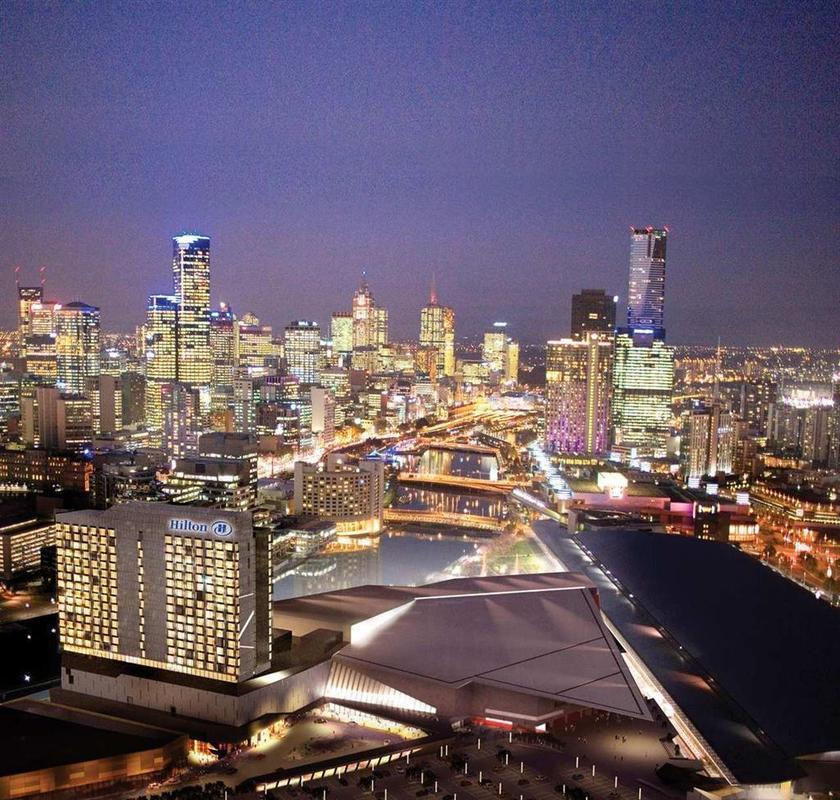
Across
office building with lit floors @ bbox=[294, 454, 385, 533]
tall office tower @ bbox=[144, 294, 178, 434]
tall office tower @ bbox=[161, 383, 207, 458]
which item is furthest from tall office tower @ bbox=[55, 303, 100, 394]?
office building with lit floors @ bbox=[294, 454, 385, 533]

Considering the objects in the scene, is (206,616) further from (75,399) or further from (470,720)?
(75,399)

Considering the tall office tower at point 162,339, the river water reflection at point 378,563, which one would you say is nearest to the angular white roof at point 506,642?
the river water reflection at point 378,563

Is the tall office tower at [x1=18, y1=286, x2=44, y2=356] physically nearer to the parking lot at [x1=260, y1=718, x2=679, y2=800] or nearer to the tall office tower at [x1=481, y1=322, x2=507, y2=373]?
the tall office tower at [x1=481, y1=322, x2=507, y2=373]

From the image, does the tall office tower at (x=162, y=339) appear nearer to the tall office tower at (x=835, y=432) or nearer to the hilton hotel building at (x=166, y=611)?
the tall office tower at (x=835, y=432)

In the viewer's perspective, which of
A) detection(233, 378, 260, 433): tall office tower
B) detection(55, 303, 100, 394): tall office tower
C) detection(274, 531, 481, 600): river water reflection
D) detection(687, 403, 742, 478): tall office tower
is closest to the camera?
detection(274, 531, 481, 600): river water reflection

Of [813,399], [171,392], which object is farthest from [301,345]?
[813,399]

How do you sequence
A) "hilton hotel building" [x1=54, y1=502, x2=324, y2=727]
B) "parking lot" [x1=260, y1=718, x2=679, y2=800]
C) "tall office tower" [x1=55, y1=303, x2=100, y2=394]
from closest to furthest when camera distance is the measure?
"parking lot" [x1=260, y1=718, x2=679, y2=800]
"hilton hotel building" [x1=54, y1=502, x2=324, y2=727]
"tall office tower" [x1=55, y1=303, x2=100, y2=394]

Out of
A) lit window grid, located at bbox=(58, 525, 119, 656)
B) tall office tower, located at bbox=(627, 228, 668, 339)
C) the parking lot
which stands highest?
tall office tower, located at bbox=(627, 228, 668, 339)
